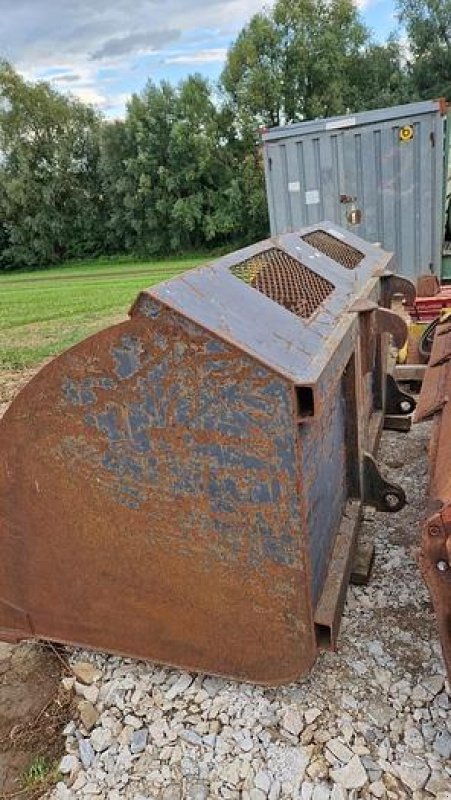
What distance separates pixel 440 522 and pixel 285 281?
4.27 feet

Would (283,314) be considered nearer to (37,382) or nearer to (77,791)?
(37,382)

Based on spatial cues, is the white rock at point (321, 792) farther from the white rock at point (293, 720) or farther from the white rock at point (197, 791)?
the white rock at point (197, 791)

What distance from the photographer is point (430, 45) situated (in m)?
24.8

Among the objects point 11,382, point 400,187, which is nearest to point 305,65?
point 400,187

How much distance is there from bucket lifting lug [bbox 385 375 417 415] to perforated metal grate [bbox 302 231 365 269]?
853 millimetres

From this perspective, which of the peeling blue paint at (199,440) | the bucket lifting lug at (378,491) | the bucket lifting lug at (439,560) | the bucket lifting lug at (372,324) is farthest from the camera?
the bucket lifting lug at (378,491)

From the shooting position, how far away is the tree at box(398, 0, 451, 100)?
24234mm

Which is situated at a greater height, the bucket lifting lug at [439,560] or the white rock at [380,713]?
the bucket lifting lug at [439,560]

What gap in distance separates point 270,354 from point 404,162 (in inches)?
263

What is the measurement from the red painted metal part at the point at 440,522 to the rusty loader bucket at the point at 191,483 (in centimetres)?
37

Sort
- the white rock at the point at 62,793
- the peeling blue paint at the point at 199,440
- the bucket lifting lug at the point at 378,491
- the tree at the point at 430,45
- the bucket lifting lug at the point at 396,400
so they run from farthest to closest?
the tree at the point at 430,45 < the bucket lifting lug at the point at 396,400 < the bucket lifting lug at the point at 378,491 < the white rock at the point at 62,793 < the peeling blue paint at the point at 199,440

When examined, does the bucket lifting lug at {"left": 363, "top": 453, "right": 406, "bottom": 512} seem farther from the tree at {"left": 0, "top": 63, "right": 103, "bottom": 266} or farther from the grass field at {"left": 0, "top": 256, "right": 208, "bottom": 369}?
the tree at {"left": 0, "top": 63, "right": 103, "bottom": 266}

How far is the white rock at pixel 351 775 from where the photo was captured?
1816 millimetres

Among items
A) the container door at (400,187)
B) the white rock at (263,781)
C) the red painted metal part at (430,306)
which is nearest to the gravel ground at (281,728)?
the white rock at (263,781)
